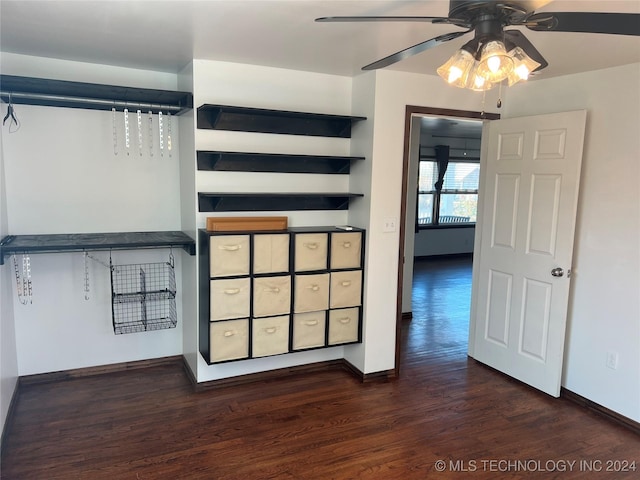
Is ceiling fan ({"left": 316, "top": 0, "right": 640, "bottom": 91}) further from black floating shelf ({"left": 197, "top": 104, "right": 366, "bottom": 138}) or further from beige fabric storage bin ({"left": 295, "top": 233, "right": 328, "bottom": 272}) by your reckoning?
beige fabric storage bin ({"left": 295, "top": 233, "right": 328, "bottom": 272})

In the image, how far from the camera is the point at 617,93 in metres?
2.90

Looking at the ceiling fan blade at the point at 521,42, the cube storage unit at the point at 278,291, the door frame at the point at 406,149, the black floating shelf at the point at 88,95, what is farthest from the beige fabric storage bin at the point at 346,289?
the ceiling fan blade at the point at 521,42

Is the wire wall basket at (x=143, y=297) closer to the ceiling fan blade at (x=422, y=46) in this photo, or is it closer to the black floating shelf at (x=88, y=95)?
the black floating shelf at (x=88, y=95)

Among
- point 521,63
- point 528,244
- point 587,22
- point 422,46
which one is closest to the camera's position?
point 587,22

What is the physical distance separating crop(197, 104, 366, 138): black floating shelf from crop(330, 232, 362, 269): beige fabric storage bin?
2.55ft

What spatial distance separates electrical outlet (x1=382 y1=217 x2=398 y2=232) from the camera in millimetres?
3381

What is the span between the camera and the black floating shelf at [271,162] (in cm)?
308

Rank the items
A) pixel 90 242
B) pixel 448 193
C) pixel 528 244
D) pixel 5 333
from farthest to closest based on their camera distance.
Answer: pixel 448 193, pixel 528 244, pixel 90 242, pixel 5 333

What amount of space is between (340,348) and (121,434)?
5.59 feet

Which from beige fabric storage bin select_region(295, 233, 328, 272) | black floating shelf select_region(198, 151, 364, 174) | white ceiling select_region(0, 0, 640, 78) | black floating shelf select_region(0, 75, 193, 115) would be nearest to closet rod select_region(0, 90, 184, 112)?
black floating shelf select_region(0, 75, 193, 115)

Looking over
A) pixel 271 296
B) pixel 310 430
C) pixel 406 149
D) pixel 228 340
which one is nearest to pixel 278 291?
pixel 271 296

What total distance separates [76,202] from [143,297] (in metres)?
0.80

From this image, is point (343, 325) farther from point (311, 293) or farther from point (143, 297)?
point (143, 297)

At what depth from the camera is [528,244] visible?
337 centimetres
